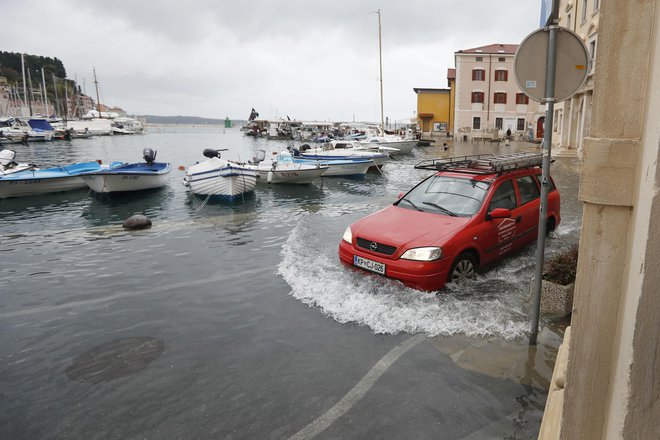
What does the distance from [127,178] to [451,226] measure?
1651 cm

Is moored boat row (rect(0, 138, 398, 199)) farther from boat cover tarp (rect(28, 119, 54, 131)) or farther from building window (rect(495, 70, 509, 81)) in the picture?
boat cover tarp (rect(28, 119, 54, 131))

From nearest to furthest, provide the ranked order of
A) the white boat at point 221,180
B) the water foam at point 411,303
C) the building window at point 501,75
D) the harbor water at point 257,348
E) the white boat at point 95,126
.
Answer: the harbor water at point 257,348 → the water foam at point 411,303 → the white boat at point 221,180 → the building window at point 501,75 → the white boat at point 95,126

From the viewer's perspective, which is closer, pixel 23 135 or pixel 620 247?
pixel 620 247

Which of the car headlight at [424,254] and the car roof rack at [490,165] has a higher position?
the car roof rack at [490,165]

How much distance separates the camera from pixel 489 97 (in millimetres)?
56750

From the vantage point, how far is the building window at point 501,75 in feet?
184

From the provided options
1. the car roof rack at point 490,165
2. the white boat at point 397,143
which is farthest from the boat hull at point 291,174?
the white boat at point 397,143

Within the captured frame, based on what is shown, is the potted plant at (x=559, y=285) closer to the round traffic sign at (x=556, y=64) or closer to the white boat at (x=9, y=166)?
the round traffic sign at (x=556, y=64)

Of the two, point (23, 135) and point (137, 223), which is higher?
point (23, 135)

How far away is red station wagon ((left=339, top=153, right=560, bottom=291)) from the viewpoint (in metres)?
6.45

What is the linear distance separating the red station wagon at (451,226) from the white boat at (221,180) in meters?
10.8

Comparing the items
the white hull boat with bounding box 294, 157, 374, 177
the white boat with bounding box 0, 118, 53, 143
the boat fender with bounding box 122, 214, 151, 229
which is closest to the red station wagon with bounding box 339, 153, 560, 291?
the boat fender with bounding box 122, 214, 151, 229

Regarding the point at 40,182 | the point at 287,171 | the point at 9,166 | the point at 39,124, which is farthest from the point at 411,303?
the point at 39,124

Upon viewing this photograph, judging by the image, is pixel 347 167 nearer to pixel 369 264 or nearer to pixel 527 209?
pixel 527 209
